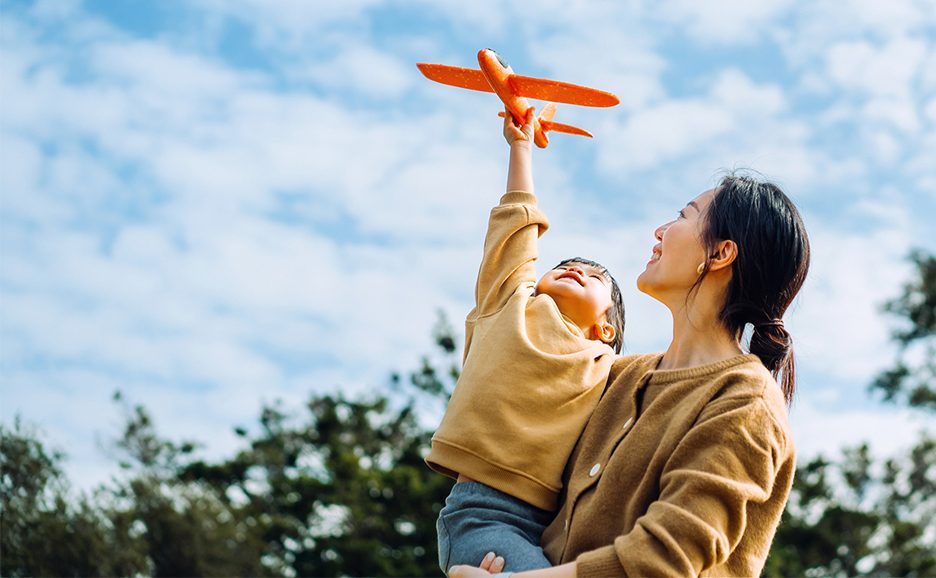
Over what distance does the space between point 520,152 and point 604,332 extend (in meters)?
0.62

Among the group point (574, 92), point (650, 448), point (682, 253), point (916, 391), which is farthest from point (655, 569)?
point (916, 391)

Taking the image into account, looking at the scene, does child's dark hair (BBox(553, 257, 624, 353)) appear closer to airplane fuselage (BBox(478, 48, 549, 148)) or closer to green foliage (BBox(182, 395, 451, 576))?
airplane fuselage (BBox(478, 48, 549, 148))

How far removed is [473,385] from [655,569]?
679 millimetres

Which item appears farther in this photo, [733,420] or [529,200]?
[529,200]

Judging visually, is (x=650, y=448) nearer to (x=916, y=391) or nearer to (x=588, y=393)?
(x=588, y=393)

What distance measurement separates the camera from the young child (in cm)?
188

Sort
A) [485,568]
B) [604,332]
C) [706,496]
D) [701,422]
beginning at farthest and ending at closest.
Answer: [604,332] < [485,568] < [701,422] < [706,496]

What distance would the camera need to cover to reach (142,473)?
579 inches

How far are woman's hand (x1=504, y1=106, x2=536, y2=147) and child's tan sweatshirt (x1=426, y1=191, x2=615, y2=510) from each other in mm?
227

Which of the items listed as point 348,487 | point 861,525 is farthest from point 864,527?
point 348,487

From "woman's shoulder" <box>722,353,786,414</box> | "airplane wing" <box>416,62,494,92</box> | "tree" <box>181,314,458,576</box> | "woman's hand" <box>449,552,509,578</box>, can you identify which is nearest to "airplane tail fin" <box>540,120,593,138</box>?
"airplane wing" <box>416,62,494,92</box>

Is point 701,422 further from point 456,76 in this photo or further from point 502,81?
point 456,76

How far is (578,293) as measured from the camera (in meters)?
2.35

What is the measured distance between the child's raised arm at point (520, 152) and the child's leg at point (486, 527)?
0.90 metres
